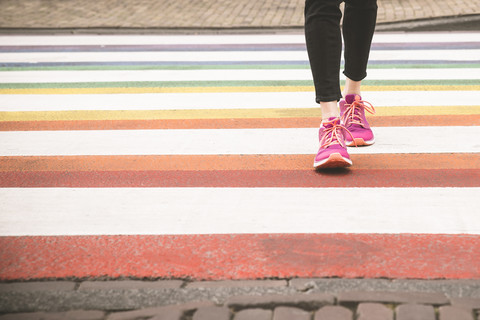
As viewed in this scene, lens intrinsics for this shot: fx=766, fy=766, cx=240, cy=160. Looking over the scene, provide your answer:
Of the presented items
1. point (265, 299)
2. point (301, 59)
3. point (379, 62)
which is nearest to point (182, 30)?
point (301, 59)

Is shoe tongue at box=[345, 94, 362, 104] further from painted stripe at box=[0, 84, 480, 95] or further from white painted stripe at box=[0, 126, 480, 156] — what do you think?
painted stripe at box=[0, 84, 480, 95]

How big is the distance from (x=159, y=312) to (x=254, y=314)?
0.27m

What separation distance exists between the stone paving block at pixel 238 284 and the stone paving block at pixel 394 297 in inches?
8.3

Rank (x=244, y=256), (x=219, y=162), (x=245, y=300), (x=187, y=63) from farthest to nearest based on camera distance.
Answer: (x=187, y=63), (x=219, y=162), (x=244, y=256), (x=245, y=300)

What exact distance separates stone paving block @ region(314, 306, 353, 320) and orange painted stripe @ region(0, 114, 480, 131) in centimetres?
246

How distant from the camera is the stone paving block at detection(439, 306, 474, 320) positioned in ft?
6.97

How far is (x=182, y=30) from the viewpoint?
9562 millimetres

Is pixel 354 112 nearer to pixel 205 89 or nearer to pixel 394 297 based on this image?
pixel 205 89

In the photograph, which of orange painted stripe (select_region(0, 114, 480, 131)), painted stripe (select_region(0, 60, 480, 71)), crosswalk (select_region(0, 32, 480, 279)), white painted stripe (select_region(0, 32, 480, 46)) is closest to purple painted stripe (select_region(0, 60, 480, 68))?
painted stripe (select_region(0, 60, 480, 71))

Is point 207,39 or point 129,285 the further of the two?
point 207,39

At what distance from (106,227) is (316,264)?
850 millimetres

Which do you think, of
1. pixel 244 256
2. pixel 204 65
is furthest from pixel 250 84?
pixel 244 256

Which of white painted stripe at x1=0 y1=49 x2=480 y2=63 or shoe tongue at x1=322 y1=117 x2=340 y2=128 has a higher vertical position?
white painted stripe at x1=0 y1=49 x2=480 y2=63

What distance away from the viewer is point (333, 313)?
7.11ft
